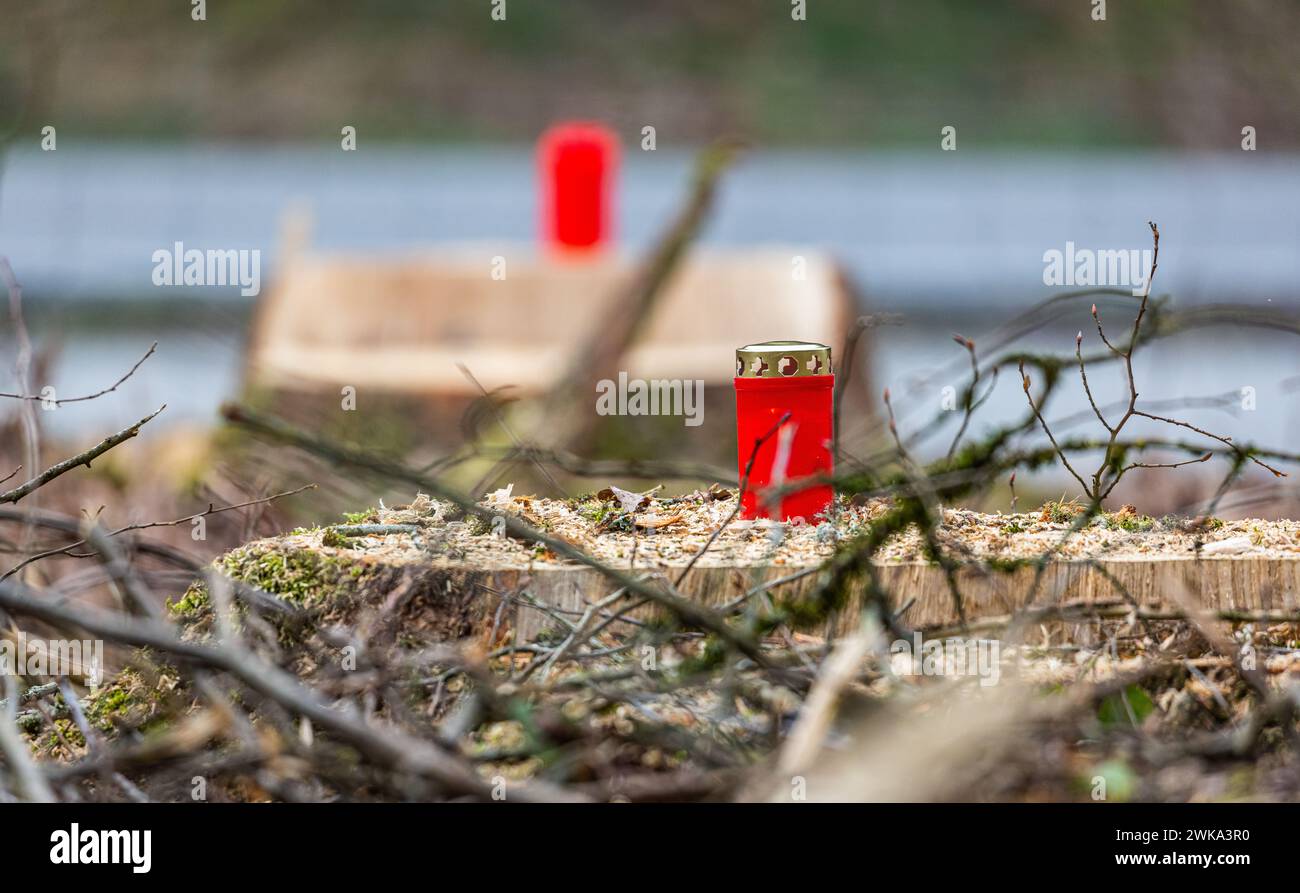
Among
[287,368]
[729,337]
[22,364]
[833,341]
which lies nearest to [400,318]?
[287,368]

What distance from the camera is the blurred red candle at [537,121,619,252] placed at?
453 centimetres

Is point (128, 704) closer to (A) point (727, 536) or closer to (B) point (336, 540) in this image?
(B) point (336, 540)

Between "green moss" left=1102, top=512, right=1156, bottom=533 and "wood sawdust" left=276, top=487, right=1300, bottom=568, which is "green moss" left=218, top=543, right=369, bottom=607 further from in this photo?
"green moss" left=1102, top=512, right=1156, bottom=533

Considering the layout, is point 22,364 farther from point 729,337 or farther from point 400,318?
point 729,337

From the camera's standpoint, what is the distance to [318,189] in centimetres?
1459

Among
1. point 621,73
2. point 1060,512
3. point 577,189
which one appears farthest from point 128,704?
point 621,73

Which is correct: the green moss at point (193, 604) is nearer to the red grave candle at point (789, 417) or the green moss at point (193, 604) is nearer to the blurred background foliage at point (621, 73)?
the red grave candle at point (789, 417)

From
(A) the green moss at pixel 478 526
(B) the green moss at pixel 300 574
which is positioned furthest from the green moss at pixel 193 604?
(A) the green moss at pixel 478 526

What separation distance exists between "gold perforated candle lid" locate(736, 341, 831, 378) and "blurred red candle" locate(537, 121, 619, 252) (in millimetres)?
3414

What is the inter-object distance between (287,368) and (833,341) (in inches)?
58.6

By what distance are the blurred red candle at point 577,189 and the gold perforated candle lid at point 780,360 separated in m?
3.41

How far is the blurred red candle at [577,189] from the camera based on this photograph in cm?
453

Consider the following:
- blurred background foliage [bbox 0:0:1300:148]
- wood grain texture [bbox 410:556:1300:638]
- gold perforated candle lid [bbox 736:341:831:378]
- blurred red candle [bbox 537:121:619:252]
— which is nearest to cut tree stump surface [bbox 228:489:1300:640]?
wood grain texture [bbox 410:556:1300:638]
